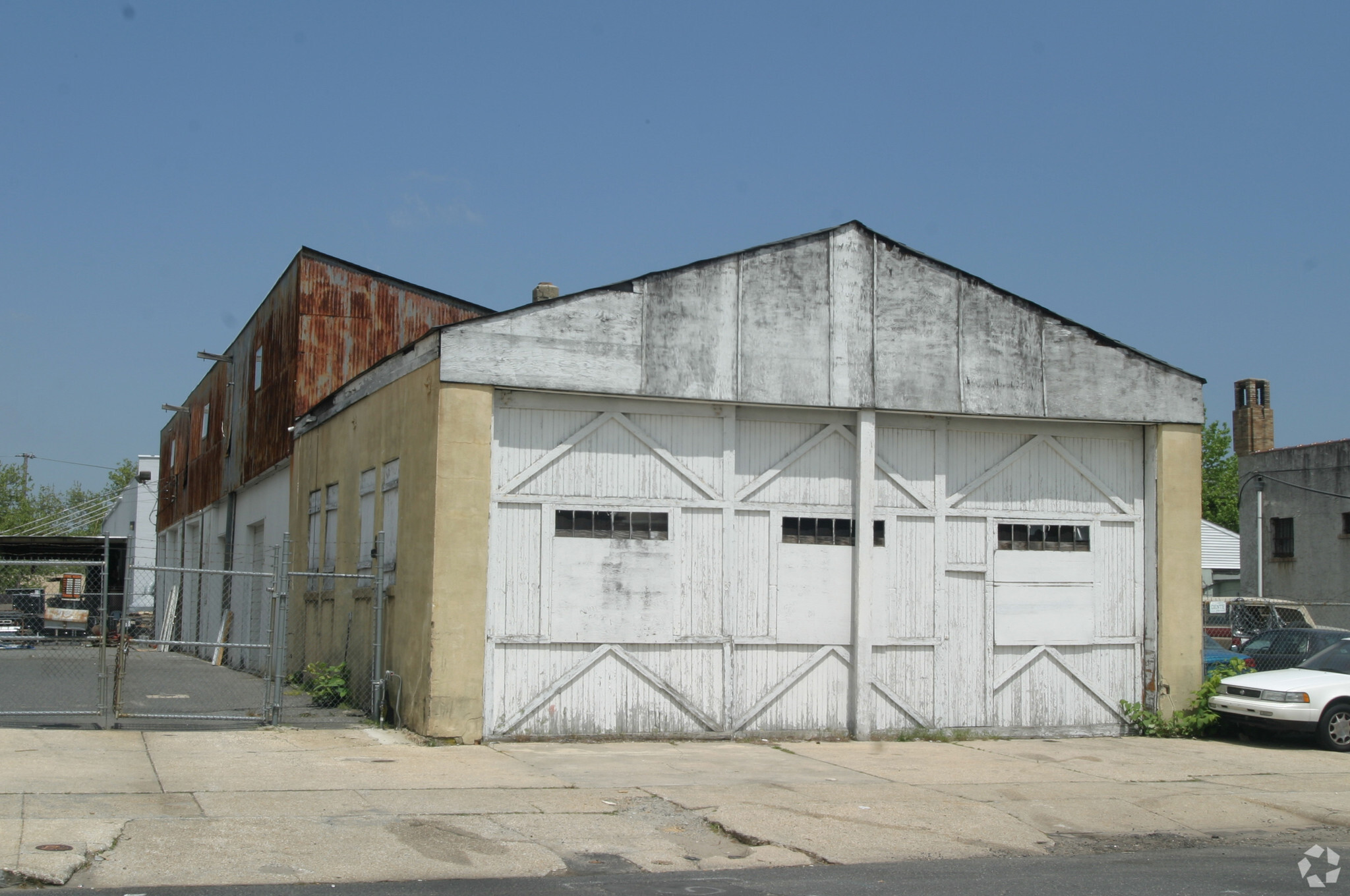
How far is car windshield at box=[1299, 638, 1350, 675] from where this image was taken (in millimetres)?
15266

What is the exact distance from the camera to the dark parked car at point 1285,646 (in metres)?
18.4

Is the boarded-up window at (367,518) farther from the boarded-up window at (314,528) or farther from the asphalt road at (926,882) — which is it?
the asphalt road at (926,882)

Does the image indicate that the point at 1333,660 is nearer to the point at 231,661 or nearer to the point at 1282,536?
the point at 231,661

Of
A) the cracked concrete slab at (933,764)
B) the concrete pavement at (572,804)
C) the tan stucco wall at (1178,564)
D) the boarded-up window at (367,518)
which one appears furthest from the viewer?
the boarded-up window at (367,518)

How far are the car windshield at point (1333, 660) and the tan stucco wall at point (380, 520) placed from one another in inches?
427

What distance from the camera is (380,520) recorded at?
1524 centimetres

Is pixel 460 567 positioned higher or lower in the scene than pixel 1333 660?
higher

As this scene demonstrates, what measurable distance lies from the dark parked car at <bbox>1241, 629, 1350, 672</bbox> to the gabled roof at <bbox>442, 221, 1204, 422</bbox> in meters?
5.08

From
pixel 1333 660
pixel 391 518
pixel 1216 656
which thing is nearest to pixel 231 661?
pixel 391 518

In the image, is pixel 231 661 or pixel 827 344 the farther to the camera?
pixel 231 661

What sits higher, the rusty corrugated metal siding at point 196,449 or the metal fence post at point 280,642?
the rusty corrugated metal siding at point 196,449

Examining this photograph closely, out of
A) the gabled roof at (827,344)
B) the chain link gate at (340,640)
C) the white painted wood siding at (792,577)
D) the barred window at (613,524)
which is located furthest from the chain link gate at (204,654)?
the gabled roof at (827,344)

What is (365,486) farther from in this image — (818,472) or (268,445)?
(268,445)

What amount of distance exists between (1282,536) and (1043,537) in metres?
24.0
